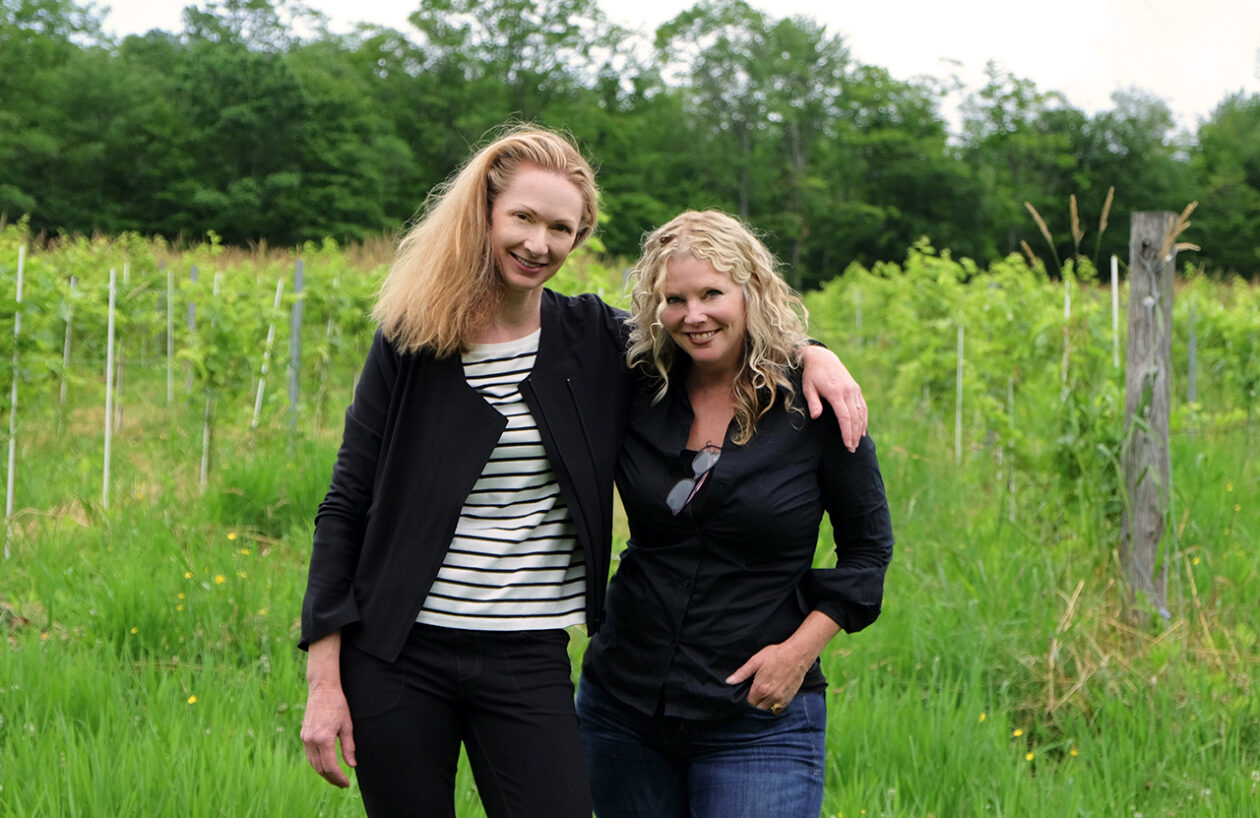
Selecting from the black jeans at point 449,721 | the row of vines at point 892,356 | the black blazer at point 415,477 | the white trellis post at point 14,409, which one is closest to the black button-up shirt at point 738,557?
the black blazer at point 415,477

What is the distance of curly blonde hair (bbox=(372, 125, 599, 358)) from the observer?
6.75ft

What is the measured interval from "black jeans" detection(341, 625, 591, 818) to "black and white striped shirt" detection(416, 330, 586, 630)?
0.04m

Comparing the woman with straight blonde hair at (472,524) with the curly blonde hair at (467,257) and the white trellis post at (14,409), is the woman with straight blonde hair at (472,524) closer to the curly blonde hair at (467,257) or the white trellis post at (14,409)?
the curly blonde hair at (467,257)

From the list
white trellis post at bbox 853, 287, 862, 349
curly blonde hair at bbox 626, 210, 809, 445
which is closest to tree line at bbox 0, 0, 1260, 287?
white trellis post at bbox 853, 287, 862, 349

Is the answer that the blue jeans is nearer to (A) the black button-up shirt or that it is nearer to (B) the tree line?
(A) the black button-up shirt

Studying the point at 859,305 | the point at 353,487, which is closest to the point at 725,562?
the point at 353,487

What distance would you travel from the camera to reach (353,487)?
6.88 ft

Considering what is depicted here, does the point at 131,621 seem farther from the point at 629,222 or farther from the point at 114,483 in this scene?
the point at 629,222

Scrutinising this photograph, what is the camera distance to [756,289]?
Answer: 217 cm

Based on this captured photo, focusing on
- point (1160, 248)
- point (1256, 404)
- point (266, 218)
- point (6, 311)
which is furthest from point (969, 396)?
point (266, 218)

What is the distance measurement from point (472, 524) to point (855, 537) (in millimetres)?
733

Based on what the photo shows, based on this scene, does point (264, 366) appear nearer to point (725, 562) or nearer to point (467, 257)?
point (467, 257)

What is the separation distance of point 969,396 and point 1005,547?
3947 millimetres

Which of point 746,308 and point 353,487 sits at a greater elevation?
point 746,308
